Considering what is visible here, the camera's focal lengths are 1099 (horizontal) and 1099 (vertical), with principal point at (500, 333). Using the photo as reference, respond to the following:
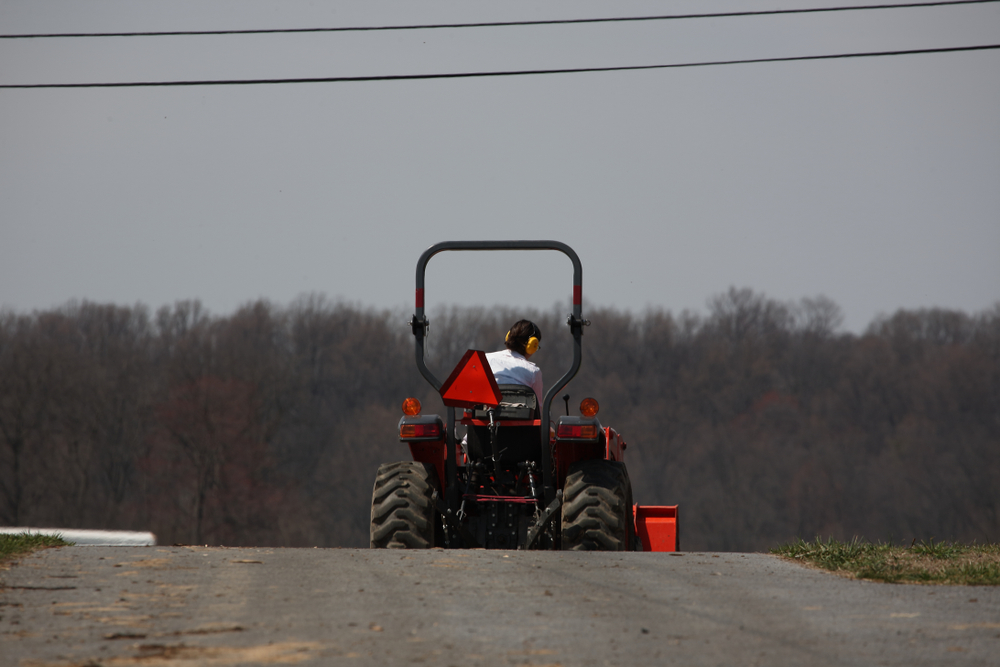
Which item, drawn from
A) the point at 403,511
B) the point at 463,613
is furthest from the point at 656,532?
the point at 463,613

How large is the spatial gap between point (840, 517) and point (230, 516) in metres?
32.2

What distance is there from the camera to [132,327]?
62.8 metres

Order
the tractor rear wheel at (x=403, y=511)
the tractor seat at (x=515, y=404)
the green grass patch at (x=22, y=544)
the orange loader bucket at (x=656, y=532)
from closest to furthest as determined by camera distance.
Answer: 1. the green grass patch at (x=22, y=544)
2. the tractor rear wheel at (x=403, y=511)
3. the tractor seat at (x=515, y=404)
4. the orange loader bucket at (x=656, y=532)

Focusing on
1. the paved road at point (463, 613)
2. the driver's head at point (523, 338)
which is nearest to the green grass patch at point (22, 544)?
the paved road at point (463, 613)

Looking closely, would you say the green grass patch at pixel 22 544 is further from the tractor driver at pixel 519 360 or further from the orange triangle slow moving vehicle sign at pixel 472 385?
the tractor driver at pixel 519 360

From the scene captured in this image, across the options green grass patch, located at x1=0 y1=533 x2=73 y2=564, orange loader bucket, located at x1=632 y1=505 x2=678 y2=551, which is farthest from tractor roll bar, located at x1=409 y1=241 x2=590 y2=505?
green grass patch, located at x1=0 y1=533 x2=73 y2=564

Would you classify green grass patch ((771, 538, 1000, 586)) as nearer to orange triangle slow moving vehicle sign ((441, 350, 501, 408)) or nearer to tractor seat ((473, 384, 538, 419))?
tractor seat ((473, 384, 538, 419))

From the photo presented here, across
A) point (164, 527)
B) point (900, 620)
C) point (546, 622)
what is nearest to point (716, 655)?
point (546, 622)

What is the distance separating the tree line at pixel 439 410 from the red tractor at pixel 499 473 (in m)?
40.5

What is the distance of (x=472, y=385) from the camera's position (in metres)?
7.64

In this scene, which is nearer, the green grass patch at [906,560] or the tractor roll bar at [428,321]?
the green grass patch at [906,560]

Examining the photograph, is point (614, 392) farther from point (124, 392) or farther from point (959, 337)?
point (124, 392)

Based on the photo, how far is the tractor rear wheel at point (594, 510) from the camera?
7.55 metres

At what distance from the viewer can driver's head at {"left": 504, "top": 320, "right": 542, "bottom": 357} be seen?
8164mm
